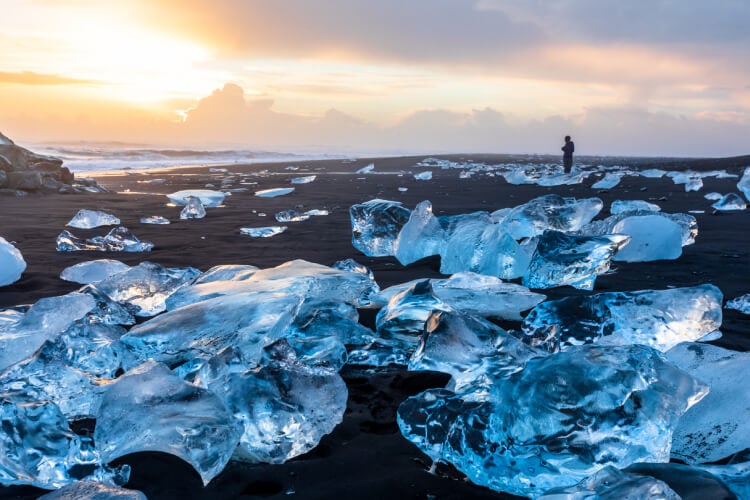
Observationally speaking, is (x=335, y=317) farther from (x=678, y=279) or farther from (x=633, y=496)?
(x=678, y=279)

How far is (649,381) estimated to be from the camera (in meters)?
1.28

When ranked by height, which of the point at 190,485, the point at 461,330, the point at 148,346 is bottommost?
the point at 190,485

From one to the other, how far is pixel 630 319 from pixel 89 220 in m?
5.00

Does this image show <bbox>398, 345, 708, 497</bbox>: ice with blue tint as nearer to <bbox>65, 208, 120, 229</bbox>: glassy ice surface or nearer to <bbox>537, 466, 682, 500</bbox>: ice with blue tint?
<bbox>537, 466, 682, 500</bbox>: ice with blue tint

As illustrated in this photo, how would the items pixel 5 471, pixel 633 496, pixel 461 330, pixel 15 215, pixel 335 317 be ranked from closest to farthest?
1. pixel 633 496
2. pixel 5 471
3. pixel 461 330
4. pixel 335 317
5. pixel 15 215

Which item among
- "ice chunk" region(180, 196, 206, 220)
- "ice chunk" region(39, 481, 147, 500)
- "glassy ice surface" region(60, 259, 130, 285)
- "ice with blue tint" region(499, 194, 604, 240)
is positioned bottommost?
"ice chunk" region(39, 481, 147, 500)

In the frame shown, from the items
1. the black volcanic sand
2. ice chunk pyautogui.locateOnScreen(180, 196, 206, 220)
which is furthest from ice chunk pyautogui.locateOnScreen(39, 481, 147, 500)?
ice chunk pyautogui.locateOnScreen(180, 196, 206, 220)

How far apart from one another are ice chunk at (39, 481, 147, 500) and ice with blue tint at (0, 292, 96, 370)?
0.93 metres

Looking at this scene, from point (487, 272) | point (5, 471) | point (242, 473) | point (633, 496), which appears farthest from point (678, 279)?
point (5, 471)

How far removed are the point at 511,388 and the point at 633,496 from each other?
16.6 inches

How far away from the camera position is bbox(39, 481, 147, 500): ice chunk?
109 cm

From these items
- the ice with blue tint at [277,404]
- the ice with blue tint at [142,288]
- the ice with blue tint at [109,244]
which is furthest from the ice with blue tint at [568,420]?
the ice with blue tint at [109,244]

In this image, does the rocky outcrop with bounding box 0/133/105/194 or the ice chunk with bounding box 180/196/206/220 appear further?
the rocky outcrop with bounding box 0/133/105/194

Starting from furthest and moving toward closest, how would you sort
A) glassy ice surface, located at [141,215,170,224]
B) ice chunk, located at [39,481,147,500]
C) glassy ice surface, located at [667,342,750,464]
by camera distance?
glassy ice surface, located at [141,215,170,224] → glassy ice surface, located at [667,342,750,464] → ice chunk, located at [39,481,147,500]
